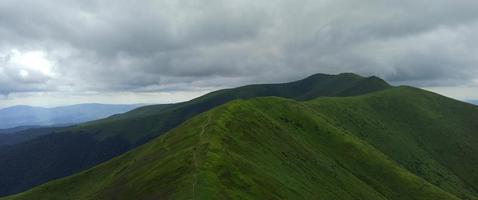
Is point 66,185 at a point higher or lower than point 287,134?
lower

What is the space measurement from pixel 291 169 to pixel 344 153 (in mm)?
59426

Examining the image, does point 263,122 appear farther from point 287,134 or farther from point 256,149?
point 256,149

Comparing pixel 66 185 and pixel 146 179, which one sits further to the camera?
pixel 66 185

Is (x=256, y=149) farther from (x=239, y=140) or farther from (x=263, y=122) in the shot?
(x=263, y=122)

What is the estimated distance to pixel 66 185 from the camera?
193875mm

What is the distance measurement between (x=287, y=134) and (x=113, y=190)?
7969 centimetres

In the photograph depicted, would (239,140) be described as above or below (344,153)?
above

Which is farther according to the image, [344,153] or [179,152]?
[344,153]

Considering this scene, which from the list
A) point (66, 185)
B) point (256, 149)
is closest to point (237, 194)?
point (256, 149)

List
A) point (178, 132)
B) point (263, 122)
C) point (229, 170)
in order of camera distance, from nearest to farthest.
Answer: point (229, 170), point (178, 132), point (263, 122)

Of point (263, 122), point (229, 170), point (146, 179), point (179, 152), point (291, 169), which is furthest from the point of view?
point (263, 122)

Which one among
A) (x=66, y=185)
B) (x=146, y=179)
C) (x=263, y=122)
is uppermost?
(x=263, y=122)

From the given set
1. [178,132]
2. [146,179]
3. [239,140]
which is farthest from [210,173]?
[178,132]

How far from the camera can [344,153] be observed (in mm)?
194375
